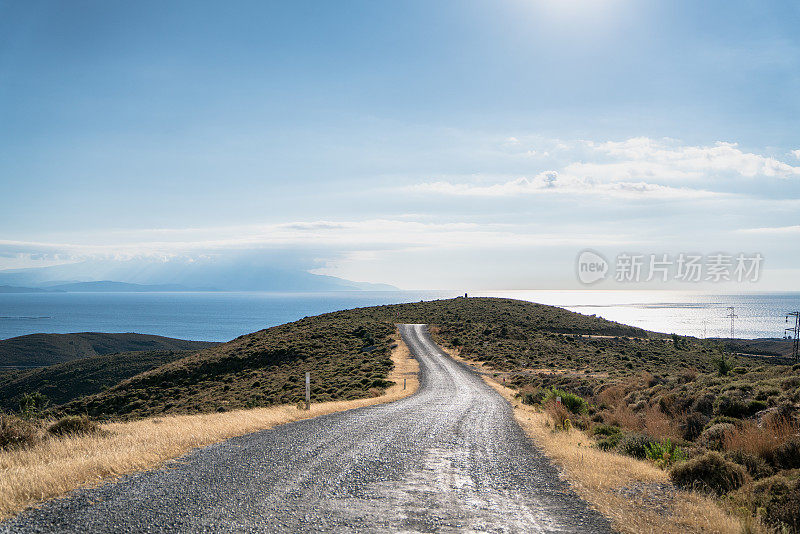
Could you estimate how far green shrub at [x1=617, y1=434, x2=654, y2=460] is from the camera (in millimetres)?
10914

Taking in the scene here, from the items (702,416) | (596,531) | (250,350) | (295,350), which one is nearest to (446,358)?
(295,350)

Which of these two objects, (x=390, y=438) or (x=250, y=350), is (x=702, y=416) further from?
(x=250, y=350)

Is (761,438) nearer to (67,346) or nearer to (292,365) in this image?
(292,365)

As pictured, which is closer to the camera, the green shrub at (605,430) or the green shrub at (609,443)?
the green shrub at (609,443)

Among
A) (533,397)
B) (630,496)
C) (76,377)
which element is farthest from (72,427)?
(76,377)

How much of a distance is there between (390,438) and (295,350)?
1707 inches

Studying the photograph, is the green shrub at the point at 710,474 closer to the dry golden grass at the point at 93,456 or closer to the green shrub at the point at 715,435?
the green shrub at the point at 715,435

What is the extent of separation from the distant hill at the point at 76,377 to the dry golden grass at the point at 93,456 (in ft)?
231

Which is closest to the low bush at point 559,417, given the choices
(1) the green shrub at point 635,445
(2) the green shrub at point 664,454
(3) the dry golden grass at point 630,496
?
(3) the dry golden grass at point 630,496

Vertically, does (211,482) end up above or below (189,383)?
above

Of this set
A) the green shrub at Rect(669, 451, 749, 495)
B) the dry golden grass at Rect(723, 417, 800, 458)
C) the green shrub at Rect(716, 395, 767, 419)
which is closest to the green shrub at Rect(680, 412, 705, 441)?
the green shrub at Rect(716, 395, 767, 419)

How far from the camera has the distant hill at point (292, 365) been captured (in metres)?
36.6

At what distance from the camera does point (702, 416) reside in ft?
46.6

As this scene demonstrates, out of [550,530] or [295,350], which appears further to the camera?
[295,350]
